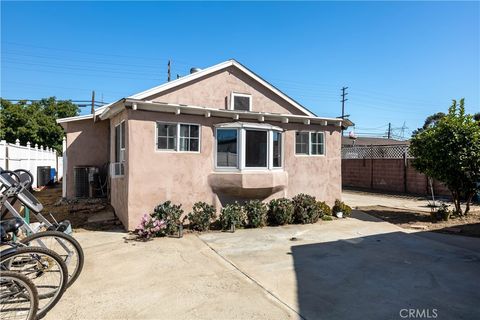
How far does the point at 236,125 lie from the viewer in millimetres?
9125

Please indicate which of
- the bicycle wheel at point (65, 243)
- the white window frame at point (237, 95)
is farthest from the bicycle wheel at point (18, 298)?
the white window frame at point (237, 95)

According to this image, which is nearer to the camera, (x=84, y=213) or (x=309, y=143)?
(x=84, y=213)

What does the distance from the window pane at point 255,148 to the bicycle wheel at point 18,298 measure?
21.4 feet

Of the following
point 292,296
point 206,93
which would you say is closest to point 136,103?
point 206,93

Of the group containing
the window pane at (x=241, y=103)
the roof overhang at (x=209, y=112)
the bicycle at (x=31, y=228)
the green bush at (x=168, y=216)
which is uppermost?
the window pane at (x=241, y=103)

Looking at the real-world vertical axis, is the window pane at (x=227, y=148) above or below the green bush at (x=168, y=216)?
above

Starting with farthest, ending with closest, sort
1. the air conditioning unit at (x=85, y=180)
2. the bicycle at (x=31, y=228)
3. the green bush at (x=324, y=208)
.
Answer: the air conditioning unit at (x=85, y=180)
the green bush at (x=324, y=208)
the bicycle at (x=31, y=228)

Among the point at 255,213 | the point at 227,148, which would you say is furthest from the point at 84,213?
the point at 255,213

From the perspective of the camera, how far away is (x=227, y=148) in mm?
9195

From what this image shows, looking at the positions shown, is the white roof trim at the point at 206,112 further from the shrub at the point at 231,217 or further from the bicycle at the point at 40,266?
the bicycle at the point at 40,266

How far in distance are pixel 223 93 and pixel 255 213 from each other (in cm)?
410

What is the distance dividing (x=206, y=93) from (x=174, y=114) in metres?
1.92

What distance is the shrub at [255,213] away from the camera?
875cm

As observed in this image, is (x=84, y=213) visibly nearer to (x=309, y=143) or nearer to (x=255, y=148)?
(x=255, y=148)
